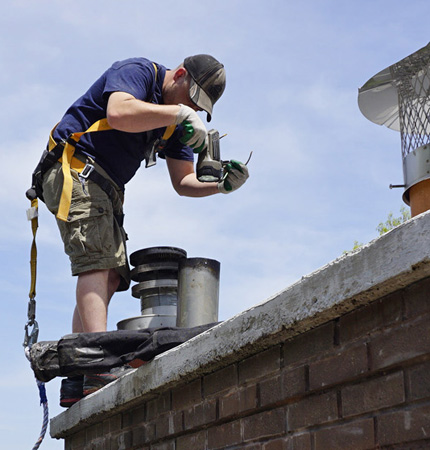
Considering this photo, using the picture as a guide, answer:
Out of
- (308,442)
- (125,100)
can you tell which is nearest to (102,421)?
(125,100)

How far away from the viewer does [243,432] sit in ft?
8.59

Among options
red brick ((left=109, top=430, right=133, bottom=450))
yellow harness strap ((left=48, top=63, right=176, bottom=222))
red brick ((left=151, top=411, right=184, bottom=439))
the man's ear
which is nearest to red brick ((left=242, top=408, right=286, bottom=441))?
red brick ((left=151, top=411, right=184, bottom=439))

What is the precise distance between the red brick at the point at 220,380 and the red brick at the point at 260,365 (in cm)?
6

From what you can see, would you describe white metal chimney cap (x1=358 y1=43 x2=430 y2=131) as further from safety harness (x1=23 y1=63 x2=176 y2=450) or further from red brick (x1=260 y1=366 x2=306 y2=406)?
red brick (x1=260 y1=366 x2=306 y2=406)

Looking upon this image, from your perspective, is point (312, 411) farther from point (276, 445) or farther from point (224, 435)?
point (224, 435)

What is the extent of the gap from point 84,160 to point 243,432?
6.71 ft

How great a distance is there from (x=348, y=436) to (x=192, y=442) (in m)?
1.07

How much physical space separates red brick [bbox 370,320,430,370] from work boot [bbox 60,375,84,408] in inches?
103

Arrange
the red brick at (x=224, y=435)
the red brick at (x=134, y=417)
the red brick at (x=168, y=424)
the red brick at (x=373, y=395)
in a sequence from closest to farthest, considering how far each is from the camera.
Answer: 1. the red brick at (x=373, y=395)
2. the red brick at (x=224, y=435)
3. the red brick at (x=168, y=424)
4. the red brick at (x=134, y=417)

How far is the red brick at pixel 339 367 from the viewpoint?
2078 millimetres

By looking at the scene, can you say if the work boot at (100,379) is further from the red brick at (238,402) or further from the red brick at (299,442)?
the red brick at (299,442)

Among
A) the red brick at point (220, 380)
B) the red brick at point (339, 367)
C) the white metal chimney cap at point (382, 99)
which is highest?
the white metal chimney cap at point (382, 99)

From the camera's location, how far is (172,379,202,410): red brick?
9.87ft

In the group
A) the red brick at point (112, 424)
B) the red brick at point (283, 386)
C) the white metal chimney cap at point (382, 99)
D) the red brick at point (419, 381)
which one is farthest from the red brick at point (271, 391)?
the white metal chimney cap at point (382, 99)
